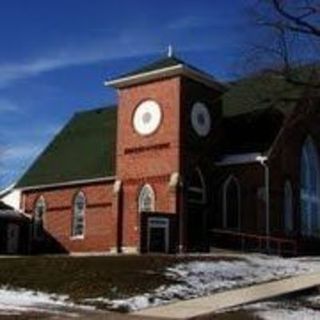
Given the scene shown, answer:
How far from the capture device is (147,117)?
5288cm

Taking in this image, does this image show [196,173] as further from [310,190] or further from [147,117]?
[310,190]

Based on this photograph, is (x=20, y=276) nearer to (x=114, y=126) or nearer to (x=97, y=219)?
(x=97, y=219)

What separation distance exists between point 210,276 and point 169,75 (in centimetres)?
2103

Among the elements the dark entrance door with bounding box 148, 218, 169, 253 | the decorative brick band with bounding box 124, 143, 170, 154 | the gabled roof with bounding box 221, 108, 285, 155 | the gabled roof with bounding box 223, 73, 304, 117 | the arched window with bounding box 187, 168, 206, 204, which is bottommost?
the dark entrance door with bounding box 148, 218, 169, 253

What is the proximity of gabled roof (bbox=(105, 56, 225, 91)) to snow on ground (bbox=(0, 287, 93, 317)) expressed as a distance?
77.8ft

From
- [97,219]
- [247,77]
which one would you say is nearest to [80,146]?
[97,219]

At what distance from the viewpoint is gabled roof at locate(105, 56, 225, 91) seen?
169ft

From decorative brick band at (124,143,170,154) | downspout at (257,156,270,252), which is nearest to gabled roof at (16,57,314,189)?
downspout at (257,156,270,252)

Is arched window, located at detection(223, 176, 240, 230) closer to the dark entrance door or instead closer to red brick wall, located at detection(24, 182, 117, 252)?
the dark entrance door

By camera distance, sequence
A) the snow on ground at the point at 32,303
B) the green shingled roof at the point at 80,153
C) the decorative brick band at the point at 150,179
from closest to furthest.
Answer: the snow on ground at the point at 32,303 < the decorative brick band at the point at 150,179 < the green shingled roof at the point at 80,153

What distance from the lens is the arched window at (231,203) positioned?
174 ft

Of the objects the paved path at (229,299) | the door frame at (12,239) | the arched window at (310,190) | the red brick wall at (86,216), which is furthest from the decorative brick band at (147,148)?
the paved path at (229,299)

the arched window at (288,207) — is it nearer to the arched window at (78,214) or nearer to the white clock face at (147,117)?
the white clock face at (147,117)

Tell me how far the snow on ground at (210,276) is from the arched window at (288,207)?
46.5 ft
